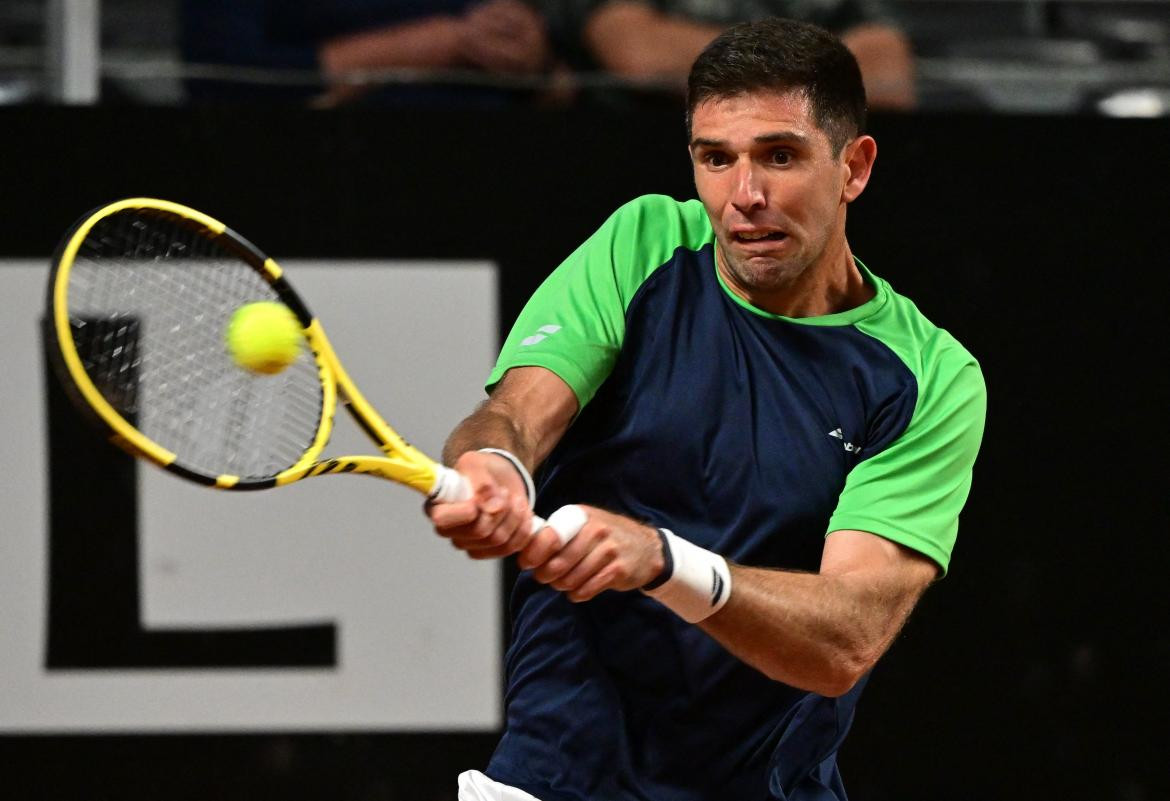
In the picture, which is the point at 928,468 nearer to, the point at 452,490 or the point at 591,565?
the point at 591,565

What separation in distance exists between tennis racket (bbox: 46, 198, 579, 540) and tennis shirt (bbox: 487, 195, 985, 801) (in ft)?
1.13

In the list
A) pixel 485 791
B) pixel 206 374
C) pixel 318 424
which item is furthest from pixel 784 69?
pixel 485 791

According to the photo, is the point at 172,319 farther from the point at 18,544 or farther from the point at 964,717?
the point at 964,717

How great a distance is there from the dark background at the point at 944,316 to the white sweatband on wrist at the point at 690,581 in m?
2.22

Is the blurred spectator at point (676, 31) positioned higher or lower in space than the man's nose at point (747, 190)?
higher

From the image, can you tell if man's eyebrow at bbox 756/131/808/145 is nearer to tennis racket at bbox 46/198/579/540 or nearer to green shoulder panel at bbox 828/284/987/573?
green shoulder panel at bbox 828/284/987/573

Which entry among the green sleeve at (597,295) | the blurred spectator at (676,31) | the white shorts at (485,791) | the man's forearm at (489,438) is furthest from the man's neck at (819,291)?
the blurred spectator at (676,31)

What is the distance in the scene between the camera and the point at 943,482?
103 inches

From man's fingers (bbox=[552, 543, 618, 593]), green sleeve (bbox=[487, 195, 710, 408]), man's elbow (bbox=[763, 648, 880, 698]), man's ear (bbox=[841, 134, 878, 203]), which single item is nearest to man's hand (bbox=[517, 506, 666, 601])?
man's fingers (bbox=[552, 543, 618, 593])

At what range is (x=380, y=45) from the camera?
15.0 ft

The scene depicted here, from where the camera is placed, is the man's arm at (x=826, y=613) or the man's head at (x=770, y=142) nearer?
the man's arm at (x=826, y=613)

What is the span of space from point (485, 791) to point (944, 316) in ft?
7.82

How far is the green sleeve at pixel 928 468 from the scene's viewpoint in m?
2.52

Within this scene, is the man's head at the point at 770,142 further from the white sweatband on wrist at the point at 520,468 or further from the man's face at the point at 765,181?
the white sweatband on wrist at the point at 520,468
